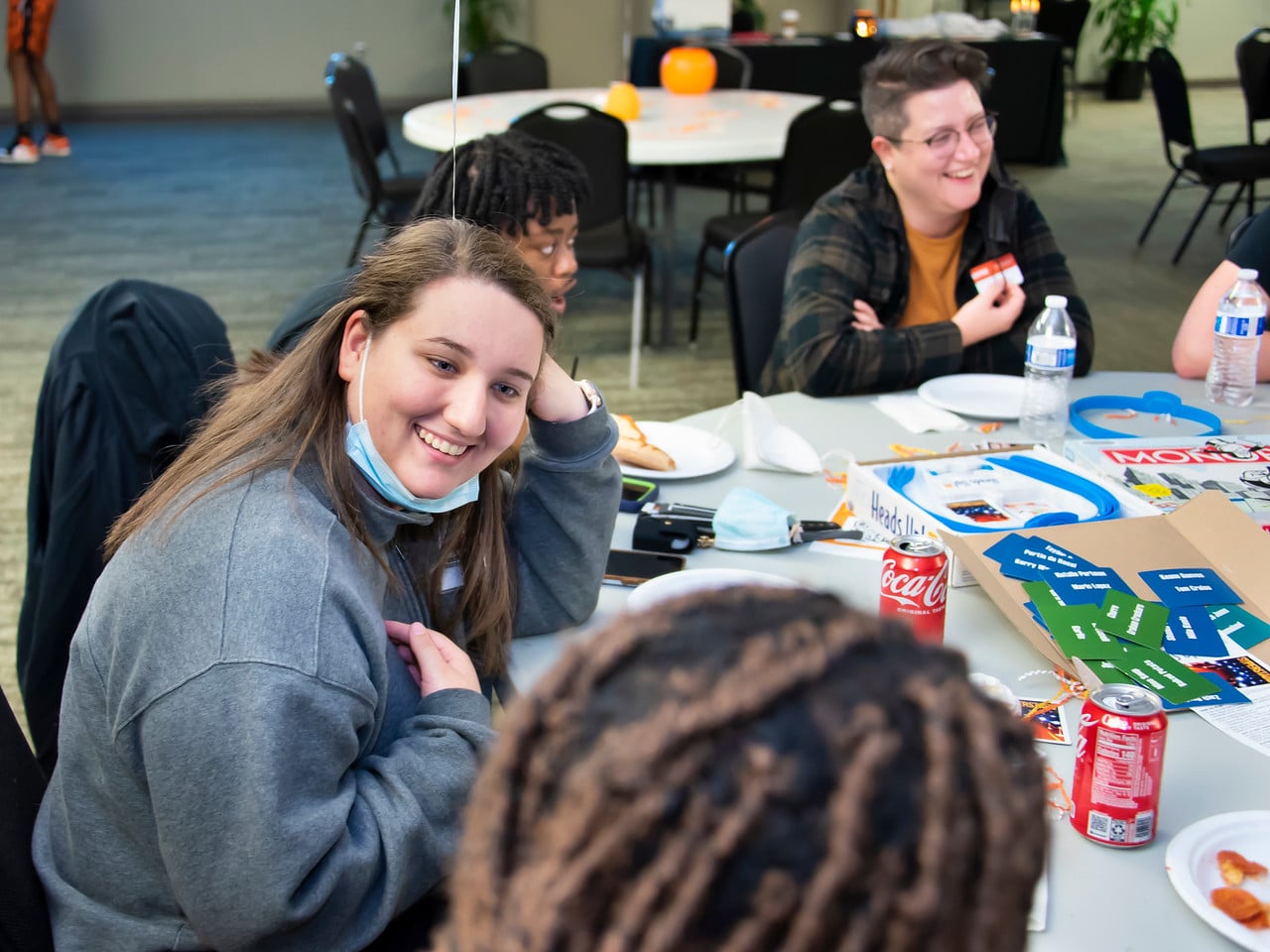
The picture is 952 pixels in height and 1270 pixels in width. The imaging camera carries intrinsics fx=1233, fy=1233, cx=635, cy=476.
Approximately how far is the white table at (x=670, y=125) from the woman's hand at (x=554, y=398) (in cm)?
233

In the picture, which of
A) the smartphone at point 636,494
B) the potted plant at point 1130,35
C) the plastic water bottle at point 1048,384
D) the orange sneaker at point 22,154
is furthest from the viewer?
the potted plant at point 1130,35

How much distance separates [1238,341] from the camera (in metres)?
2.09

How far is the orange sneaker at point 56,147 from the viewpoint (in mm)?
9086

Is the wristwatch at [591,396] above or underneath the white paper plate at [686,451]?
above

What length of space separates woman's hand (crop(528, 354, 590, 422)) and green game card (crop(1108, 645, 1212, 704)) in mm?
667

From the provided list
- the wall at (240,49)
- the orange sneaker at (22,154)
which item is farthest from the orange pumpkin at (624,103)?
the orange sneaker at (22,154)

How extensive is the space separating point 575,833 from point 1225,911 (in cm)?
79

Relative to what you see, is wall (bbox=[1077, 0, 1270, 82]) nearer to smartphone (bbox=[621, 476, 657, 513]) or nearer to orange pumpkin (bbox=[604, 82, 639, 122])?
orange pumpkin (bbox=[604, 82, 639, 122])

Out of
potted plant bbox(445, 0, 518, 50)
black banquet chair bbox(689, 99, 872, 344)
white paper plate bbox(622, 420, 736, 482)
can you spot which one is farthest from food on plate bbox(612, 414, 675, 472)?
potted plant bbox(445, 0, 518, 50)

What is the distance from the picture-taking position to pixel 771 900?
1.29 feet

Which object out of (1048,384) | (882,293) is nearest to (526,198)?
(882,293)

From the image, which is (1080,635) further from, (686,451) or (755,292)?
(755,292)

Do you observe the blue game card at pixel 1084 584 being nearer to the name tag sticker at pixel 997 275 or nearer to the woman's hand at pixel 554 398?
the woman's hand at pixel 554 398

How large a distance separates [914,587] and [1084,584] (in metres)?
0.25
